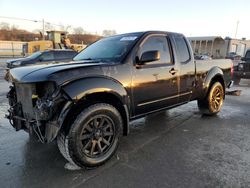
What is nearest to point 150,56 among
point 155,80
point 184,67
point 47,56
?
point 155,80

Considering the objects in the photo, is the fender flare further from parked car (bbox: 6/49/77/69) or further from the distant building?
the distant building

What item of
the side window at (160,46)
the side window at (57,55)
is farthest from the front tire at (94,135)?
the side window at (57,55)

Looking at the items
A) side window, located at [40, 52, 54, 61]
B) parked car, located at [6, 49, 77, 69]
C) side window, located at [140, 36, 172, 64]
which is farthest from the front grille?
side window, located at [40, 52, 54, 61]

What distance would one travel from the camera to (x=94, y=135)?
10.9ft

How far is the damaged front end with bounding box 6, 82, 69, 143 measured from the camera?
2904mm

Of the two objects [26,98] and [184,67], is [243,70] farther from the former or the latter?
[26,98]

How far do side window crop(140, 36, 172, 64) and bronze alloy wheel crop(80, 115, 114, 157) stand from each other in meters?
1.42

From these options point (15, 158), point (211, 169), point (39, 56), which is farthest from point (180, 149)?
point (39, 56)

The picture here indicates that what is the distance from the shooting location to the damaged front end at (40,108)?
9.53 feet

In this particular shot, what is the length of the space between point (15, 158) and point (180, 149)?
8.41 ft

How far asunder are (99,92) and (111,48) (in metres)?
1.23

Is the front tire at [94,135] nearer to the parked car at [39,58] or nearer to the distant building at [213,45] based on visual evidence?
the parked car at [39,58]

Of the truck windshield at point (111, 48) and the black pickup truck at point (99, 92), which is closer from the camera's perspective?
the black pickup truck at point (99, 92)

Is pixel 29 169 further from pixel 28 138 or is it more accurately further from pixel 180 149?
pixel 180 149
